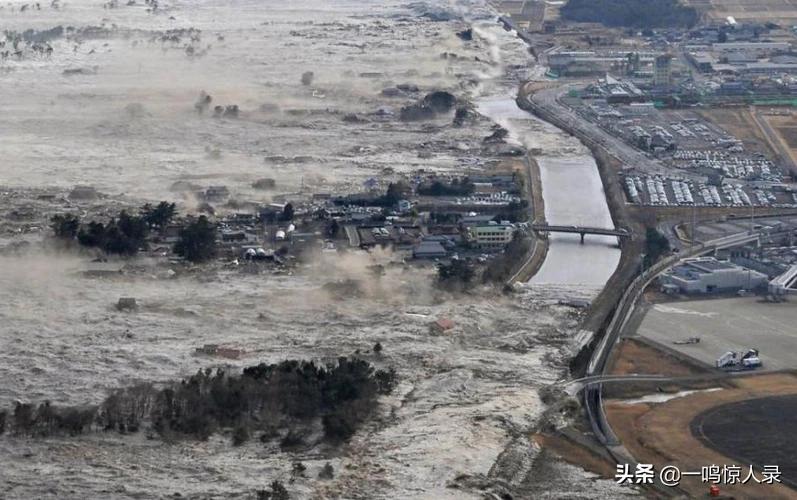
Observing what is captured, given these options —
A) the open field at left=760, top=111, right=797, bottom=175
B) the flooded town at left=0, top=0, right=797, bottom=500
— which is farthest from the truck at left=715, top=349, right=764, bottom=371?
the open field at left=760, top=111, right=797, bottom=175

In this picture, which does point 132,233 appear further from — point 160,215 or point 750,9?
point 750,9

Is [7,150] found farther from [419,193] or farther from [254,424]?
[254,424]

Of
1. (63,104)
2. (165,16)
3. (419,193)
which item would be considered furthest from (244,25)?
(419,193)

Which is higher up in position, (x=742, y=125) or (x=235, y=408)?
(x=235, y=408)

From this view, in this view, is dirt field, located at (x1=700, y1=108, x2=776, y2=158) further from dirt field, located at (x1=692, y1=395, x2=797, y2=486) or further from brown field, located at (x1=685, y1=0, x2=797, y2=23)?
brown field, located at (x1=685, y1=0, x2=797, y2=23)

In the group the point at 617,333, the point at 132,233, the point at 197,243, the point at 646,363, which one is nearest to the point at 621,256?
the point at 617,333

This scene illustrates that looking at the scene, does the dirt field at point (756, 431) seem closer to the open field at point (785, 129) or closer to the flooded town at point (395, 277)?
the flooded town at point (395, 277)

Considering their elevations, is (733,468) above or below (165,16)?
above
